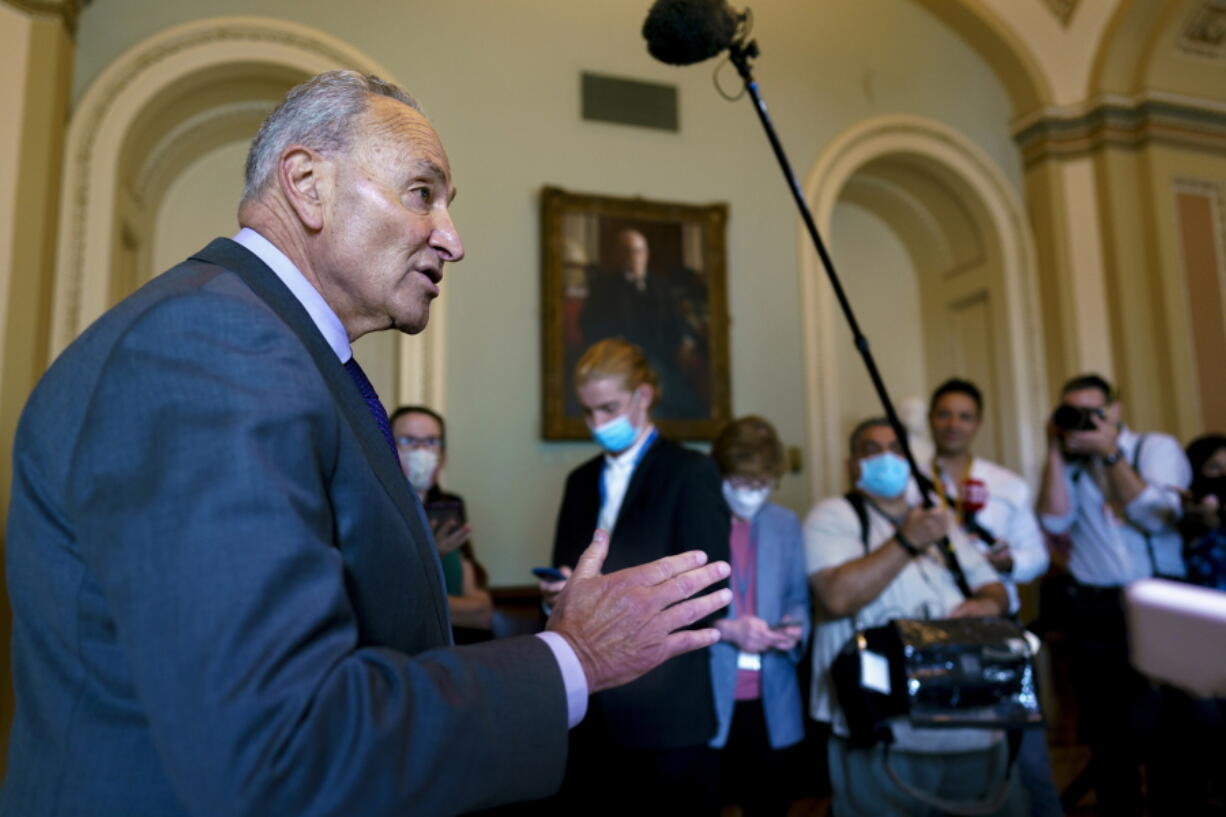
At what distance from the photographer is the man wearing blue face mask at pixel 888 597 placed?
2645mm

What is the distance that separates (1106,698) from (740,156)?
389 cm

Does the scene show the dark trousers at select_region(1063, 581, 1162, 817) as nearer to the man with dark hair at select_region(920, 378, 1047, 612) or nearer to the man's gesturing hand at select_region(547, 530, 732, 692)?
the man with dark hair at select_region(920, 378, 1047, 612)

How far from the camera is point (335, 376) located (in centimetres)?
105

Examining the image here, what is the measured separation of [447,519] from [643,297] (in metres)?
2.88

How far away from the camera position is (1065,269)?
6.35 m

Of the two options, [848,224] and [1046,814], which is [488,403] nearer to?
[1046,814]

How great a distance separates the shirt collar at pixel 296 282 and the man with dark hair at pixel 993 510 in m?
2.35

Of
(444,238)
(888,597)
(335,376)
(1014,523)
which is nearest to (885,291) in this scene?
(1014,523)

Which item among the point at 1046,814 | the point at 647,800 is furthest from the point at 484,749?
the point at 1046,814

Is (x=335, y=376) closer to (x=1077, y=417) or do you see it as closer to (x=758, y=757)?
Answer: (x=758, y=757)

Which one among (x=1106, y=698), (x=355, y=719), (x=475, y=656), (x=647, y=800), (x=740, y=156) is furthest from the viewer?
(x=740, y=156)

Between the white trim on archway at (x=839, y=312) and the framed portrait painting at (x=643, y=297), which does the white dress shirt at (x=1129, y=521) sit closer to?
the white trim on archway at (x=839, y=312)

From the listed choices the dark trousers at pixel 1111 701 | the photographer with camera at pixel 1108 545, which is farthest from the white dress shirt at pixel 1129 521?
the dark trousers at pixel 1111 701

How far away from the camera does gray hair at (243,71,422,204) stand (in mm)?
1175
